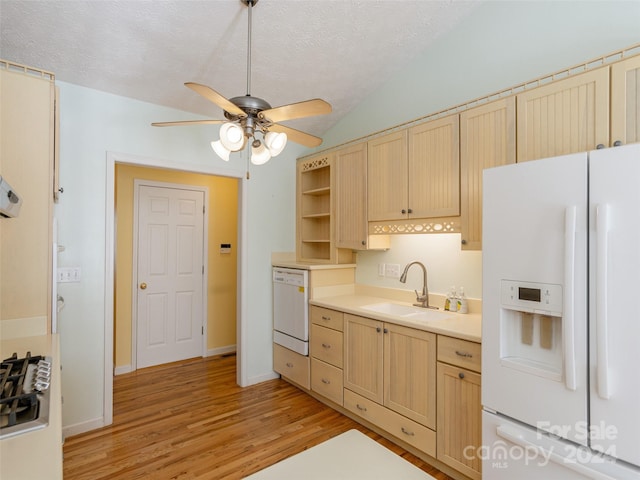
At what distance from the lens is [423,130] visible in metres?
2.48

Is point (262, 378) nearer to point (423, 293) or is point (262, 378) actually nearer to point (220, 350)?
point (220, 350)

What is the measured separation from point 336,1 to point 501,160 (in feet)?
4.94

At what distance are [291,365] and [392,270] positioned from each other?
139 centimetres

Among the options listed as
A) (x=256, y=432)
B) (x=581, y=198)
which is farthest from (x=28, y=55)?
(x=581, y=198)

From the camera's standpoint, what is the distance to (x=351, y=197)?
310cm

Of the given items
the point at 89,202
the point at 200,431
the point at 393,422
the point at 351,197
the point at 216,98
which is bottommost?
the point at 200,431

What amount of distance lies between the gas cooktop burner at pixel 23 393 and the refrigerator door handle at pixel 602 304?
1825 mm

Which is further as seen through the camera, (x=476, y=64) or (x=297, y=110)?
(x=476, y=64)

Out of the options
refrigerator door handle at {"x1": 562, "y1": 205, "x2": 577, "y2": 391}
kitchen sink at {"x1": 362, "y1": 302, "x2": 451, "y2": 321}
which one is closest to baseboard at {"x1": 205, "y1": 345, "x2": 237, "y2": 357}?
kitchen sink at {"x1": 362, "y1": 302, "x2": 451, "y2": 321}

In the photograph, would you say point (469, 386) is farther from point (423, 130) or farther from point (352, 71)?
point (352, 71)

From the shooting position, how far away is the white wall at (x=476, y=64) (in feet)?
6.50

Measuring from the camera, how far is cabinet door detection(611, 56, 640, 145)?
1.55 m

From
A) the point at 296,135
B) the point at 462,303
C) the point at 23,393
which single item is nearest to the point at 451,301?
the point at 462,303

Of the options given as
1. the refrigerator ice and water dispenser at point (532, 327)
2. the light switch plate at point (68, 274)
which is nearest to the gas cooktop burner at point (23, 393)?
the light switch plate at point (68, 274)
